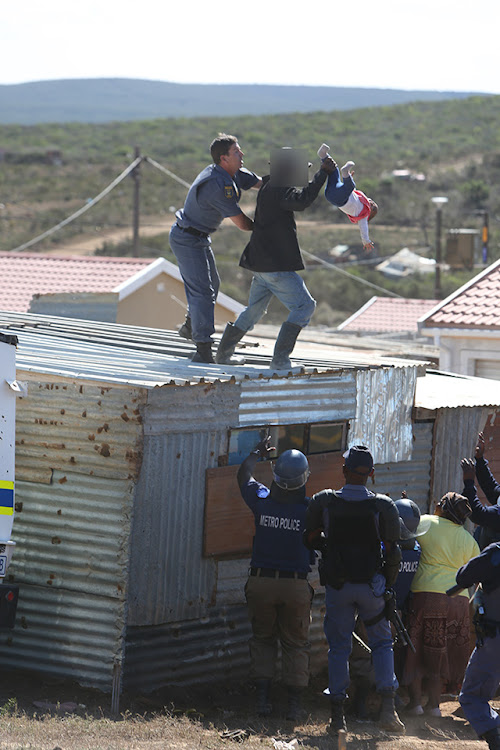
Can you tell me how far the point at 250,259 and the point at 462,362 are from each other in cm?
829

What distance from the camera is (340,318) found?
1608 inches

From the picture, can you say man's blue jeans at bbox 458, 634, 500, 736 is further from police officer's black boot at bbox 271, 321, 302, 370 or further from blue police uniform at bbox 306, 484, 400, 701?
police officer's black boot at bbox 271, 321, 302, 370

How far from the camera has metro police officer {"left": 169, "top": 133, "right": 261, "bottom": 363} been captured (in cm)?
841

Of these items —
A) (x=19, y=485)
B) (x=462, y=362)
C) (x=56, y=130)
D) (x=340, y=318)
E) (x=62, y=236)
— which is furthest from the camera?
(x=56, y=130)

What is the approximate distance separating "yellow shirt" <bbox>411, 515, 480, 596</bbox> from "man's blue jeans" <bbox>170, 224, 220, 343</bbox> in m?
2.38

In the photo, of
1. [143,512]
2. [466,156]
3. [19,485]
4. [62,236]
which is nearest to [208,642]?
[143,512]

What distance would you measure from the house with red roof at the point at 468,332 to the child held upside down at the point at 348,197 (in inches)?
302

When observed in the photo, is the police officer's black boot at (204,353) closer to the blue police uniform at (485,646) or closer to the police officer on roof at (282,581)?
the police officer on roof at (282,581)

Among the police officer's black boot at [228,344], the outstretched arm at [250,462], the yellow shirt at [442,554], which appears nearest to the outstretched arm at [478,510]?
the yellow shirt at [442,554]

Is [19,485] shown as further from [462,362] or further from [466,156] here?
[466,156]

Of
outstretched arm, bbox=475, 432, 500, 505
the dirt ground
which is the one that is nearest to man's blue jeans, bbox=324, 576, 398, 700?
the dirt ground

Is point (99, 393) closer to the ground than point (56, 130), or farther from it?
closer to the ground

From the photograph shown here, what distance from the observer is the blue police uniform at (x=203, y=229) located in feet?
27.6

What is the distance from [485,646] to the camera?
6535 mm
